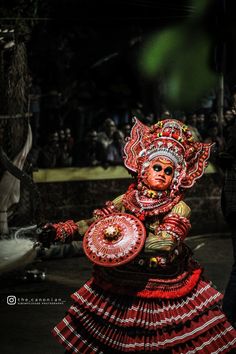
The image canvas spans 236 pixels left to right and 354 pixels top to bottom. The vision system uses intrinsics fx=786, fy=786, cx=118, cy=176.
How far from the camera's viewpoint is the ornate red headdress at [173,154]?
5.50 meters

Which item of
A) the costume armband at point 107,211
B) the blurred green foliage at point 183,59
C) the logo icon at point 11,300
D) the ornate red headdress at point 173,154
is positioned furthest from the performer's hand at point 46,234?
the blurred green foliage at point 183,59

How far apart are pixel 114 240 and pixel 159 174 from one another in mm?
590

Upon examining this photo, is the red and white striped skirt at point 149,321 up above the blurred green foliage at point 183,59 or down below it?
below

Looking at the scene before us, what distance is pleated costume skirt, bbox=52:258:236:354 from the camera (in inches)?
206

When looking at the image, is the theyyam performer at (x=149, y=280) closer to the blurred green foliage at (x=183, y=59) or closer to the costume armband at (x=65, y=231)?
the costume armband at (x=65, y=231)

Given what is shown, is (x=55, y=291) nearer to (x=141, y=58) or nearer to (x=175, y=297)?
(x=175, y=297)

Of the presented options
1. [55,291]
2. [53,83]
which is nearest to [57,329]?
[55,291]

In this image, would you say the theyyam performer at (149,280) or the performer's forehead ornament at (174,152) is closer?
the theyyam performer at (149,280)

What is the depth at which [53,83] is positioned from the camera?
43.7ft

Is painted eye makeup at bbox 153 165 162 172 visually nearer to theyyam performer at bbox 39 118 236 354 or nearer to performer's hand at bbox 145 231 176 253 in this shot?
theyyam performer at bbox 39 118 236 354

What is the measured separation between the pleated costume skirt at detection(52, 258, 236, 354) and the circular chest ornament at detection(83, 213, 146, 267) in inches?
8.7

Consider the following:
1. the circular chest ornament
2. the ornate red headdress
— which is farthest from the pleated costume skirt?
the ornate red headdress

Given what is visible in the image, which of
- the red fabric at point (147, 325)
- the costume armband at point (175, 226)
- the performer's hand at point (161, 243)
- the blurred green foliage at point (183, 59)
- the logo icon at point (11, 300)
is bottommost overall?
the logo icon at point (11, 300)

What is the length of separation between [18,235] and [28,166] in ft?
2.90
